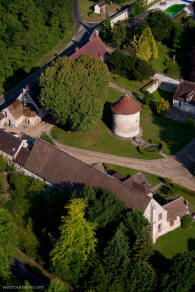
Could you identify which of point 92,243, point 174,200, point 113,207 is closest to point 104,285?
point 92,243

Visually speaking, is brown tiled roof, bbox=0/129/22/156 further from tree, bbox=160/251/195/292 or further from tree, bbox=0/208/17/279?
tree, bbox=160/251/195/292

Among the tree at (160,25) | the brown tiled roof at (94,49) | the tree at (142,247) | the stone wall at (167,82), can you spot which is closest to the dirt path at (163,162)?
the stone wall at (167,82)

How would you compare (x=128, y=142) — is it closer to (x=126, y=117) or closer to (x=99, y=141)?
(x=126, y=117)

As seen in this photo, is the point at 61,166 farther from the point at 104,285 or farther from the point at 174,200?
the point at 104,285

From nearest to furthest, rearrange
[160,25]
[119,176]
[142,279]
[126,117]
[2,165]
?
1. [142,279]
2. [119,176]
3. [2,165]
4. [126,117]
5. [160,25]

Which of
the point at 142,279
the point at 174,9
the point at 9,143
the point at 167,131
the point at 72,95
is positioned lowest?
the point at 167,131

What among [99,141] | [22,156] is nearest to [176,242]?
[99,141]
